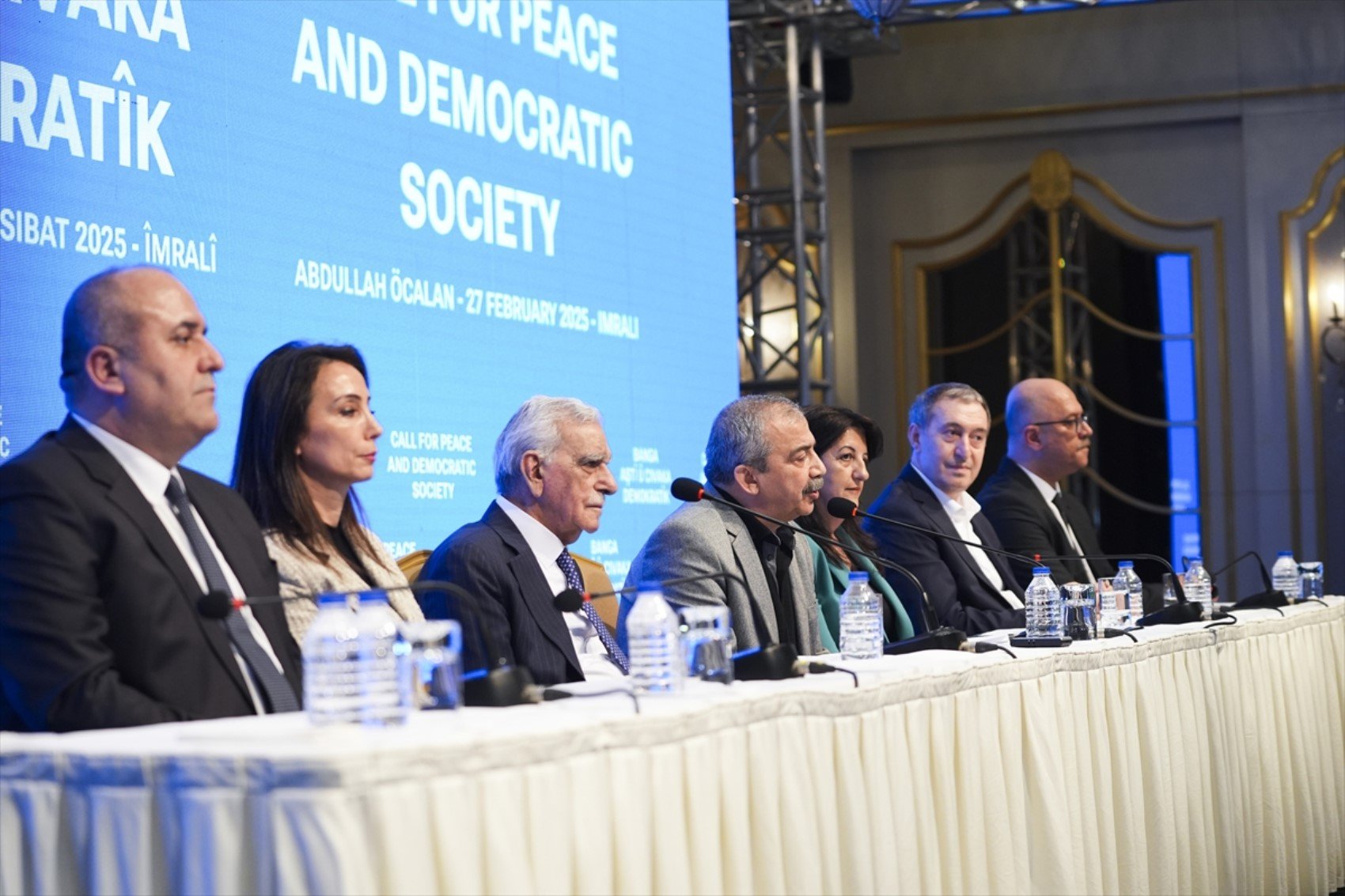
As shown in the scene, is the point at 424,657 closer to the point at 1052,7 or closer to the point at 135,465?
the point at 135,465

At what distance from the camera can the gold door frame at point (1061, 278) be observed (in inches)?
343

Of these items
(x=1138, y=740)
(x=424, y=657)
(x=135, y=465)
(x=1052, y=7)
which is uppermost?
(x=1052, y=7)

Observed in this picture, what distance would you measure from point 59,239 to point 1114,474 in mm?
6758

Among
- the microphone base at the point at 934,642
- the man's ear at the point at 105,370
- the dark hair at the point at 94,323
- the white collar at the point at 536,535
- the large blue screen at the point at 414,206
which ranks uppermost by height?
the large blue screen at the point at 414,206

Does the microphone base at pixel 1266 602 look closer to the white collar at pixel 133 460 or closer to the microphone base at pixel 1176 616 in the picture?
the microphone base at pixel 1176 616

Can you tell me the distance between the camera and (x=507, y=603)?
304 cm

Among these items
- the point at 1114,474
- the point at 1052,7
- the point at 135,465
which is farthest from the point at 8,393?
the point at 1114,474

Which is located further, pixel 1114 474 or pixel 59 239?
pixel 1114 474

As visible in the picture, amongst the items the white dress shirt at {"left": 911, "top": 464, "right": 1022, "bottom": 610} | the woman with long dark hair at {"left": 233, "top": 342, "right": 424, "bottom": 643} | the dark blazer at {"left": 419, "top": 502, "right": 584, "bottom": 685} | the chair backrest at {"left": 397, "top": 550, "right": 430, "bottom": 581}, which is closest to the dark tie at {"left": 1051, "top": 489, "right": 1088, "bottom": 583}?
the white dress shirt at {"left": 911, "top": 464, "right": 1022, "bottom": 610}

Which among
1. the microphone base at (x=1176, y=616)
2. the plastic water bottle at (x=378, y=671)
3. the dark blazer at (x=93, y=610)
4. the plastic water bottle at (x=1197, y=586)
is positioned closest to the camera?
the plastic water bottle at (x=378, y=671)

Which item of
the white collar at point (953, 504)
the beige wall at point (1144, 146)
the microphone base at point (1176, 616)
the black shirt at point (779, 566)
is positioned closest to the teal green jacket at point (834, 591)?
the black shirt at point (779, 566)

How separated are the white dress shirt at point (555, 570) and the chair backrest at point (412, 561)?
2.37 ft

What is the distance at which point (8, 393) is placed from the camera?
9.78 feet

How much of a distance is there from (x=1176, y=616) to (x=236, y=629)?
2.17 m
